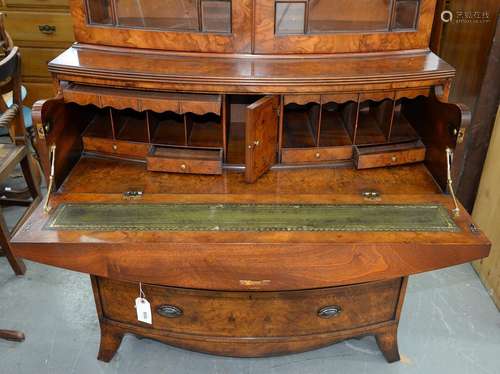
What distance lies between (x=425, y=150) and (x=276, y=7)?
2.40ft

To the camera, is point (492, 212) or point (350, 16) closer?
point (350, 16)

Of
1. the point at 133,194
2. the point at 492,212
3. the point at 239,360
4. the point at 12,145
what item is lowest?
the point at 239,360

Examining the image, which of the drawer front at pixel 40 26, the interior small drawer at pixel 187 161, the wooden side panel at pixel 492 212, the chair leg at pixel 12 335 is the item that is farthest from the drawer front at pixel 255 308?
the drawer front at pixel 40 26

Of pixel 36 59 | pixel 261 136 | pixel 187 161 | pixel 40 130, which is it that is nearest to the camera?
pixel 40 130

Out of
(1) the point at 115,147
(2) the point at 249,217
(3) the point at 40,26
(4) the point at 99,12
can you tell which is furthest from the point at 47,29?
(2) the point at 249,217

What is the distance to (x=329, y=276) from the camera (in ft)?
4.66

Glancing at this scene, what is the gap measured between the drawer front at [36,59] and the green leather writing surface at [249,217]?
2208mm

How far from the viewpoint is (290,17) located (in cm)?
159

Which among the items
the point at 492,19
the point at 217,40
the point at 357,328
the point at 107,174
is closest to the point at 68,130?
the point at 107,174

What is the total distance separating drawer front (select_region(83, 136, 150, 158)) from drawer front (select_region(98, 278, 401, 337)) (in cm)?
46

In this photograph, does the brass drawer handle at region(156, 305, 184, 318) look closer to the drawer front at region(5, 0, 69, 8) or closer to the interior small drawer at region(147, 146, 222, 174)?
the interior small drawer at region(147, 146, 222, 174)

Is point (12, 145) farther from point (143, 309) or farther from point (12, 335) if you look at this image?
point (143, 309)

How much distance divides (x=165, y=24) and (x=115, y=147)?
1.53 ft

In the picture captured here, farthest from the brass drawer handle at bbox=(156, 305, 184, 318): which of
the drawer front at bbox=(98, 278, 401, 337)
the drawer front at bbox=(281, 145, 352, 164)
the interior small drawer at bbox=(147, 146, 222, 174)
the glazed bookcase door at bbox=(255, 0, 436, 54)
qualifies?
the glazed bookcase door at bbox=(255, 0, 436, 54)
